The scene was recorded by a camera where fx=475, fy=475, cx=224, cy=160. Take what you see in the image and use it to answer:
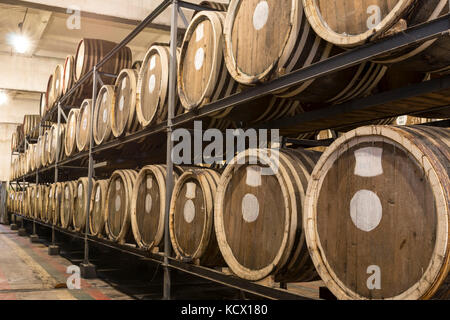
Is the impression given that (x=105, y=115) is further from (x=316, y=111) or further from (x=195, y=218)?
(x=316, y=111)

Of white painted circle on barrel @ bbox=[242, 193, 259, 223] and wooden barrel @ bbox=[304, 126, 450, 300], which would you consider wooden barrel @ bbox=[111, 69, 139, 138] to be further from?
wooden barrel @ bbox=[304, 126, 450, 300]

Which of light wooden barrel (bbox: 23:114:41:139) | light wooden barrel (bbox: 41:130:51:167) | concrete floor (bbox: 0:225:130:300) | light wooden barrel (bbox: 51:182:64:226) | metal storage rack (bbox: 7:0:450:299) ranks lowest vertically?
concrete floor (bbox: 0:225:130:300)

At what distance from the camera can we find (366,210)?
2.06 meters

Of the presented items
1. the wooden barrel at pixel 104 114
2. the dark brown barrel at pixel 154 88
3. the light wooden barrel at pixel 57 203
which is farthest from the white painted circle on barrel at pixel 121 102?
the light wooden barrel at pixel 57 203

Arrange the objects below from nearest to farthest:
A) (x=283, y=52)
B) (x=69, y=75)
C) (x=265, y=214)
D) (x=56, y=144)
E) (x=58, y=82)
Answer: (x=283, y=52) → (x=265, y=214) → (x=69, y=75) → (x=56, y=144) → (x=58, y=82)

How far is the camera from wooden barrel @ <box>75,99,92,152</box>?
708cm

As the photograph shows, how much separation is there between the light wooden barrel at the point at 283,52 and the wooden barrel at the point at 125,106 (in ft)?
7.39

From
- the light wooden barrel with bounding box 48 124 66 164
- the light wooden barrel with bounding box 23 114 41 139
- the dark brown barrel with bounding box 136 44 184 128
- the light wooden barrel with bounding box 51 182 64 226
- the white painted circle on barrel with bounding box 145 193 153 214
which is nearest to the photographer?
the dark brown barrel with bounding box 136 44 184 128

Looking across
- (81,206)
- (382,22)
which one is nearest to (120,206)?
(81,206)

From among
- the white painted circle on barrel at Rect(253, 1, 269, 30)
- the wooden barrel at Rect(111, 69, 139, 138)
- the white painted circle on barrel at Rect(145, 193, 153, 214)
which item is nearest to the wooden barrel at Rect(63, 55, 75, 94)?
the wooden barrel at Rect(111, 69, 139, 138)

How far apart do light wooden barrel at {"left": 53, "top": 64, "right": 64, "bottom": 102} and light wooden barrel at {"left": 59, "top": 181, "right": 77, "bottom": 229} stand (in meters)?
2.27

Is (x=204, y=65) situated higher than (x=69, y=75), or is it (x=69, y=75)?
(x=69, y=75)

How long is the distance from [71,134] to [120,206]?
3196mm
